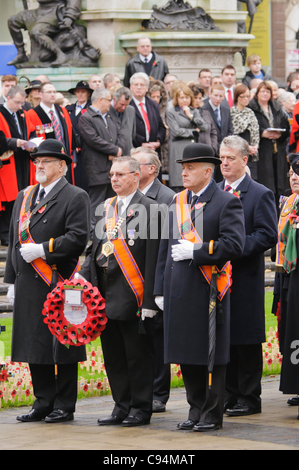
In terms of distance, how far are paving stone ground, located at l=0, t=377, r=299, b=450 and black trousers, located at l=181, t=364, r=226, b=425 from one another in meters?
0.16

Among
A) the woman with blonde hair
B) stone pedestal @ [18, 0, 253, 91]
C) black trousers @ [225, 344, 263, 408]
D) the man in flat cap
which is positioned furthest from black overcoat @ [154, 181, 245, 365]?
stone pedestal @ [18, 0, 253, 91]

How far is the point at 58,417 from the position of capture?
757 cm

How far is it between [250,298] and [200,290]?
88 centimetres

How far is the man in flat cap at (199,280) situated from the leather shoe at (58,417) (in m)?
0.99

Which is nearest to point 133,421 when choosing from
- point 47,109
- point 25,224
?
point 25,224

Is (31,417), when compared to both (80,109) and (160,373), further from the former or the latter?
(80,109)

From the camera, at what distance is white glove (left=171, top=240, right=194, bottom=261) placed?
23.0 feet

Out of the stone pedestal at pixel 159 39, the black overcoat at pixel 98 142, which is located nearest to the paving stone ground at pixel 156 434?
the black overcoat at pixel 98 142

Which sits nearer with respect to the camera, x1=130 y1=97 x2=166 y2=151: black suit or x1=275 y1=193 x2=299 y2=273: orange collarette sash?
x1=275 y1=193 x2=299 y2=273: orange collarette sash

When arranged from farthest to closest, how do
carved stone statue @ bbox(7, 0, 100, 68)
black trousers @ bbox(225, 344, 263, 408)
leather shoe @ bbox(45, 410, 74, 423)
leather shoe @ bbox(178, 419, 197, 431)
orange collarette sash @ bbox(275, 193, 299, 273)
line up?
carved stone statue @ bbox(7, 0, 100, 68), orange collarette sash @ bbox(275, 193, 299, 273), black trousers @ bbox(225, 344, 263, 408), leather shoe @ bbox(45, 410, 74, 423), leather shoe @ bbox(178, 419, 197, 431)

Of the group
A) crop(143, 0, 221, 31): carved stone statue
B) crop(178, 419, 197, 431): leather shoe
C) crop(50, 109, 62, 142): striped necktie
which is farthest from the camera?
crop(143, 0, 221, 31): carved stone statue

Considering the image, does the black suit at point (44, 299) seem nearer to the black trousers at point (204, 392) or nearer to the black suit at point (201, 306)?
the black suit at point (201, 306)

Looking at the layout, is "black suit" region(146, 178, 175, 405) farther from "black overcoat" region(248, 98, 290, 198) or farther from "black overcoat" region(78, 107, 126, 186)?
"black overcoat" region(248, 98, 290, 198)

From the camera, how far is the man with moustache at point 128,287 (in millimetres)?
7426
